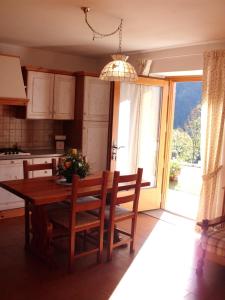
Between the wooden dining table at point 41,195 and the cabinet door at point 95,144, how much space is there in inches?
55.7

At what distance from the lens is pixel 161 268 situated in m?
3.32

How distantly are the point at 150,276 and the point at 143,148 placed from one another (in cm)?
234

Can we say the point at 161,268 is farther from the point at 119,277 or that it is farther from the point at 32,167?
the point at 32,167

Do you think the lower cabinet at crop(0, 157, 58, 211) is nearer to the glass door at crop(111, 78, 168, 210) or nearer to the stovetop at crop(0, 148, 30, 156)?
the stovetop at crop(0, 148, 30, 156)

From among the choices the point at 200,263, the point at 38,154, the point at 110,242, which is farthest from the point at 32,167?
the point at 200,263

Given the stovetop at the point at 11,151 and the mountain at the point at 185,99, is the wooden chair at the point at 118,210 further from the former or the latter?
the mountain at the point at 185,99

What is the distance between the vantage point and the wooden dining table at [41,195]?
294cm

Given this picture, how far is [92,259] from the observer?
3432mm

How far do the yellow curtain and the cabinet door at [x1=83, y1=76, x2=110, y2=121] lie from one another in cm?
153

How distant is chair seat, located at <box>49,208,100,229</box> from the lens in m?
3.19

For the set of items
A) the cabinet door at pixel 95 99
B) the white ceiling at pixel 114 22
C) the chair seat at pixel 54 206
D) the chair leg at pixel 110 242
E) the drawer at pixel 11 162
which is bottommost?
the chair leg at pixel 110 242

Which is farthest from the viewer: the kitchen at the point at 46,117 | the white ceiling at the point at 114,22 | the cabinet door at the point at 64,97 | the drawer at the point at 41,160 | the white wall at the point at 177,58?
the cabinet door at the point at 64,97

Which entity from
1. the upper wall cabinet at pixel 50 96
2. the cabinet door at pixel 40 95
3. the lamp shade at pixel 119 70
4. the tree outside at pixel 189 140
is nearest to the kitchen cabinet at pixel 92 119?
the upper wall cabinet at pixel 50 96

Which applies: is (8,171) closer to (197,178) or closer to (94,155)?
(94,155)
